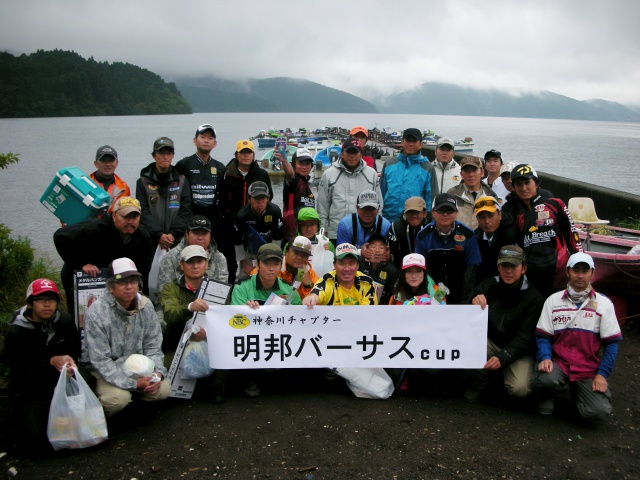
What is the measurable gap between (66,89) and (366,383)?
475ft

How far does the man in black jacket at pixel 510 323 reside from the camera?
514cm

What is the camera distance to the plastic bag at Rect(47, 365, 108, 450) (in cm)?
420

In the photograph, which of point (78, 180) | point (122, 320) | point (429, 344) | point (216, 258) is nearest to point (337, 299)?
point (429, 344)

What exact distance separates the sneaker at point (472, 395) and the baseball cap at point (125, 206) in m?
3.90

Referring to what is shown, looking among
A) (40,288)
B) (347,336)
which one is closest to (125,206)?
(40,288)

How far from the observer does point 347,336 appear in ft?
17.3

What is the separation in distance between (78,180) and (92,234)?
959 mm

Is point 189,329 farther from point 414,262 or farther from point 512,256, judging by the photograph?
point 512,256

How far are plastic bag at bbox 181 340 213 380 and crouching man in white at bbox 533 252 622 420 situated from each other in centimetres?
313

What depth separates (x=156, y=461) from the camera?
4.31 m

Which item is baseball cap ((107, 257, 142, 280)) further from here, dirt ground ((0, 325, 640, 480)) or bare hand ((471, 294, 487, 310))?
bare hand ((471, 294, 487, 310))

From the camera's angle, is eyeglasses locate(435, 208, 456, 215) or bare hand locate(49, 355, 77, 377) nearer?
bare hand locate(49, 355, 77, 377)

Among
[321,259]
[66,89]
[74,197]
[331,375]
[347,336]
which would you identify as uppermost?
[66,89]

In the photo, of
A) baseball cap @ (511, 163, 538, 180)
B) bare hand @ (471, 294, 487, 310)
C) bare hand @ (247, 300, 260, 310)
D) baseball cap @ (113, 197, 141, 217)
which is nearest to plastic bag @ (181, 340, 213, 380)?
bare hand @ (247, 300, 260, 310)
